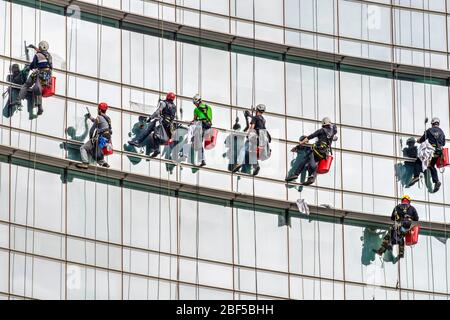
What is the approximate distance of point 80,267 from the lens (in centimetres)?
6869

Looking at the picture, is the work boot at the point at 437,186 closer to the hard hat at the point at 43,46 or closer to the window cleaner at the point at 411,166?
the window cleaner at the point at 411,166

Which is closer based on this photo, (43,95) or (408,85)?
(43,95)

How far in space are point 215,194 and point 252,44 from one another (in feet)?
17.8

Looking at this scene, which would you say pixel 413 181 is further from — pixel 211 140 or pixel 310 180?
pixel 211 140

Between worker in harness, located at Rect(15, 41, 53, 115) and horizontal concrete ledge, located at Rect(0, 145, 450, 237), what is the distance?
169 centimetres

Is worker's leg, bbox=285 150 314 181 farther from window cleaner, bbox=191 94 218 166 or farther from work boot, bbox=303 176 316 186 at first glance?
window cleaner, bbox=191 94 218 166

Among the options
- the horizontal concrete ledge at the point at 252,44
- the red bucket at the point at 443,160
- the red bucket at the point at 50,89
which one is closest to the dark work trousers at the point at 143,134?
the red bucket at the point at 50,89

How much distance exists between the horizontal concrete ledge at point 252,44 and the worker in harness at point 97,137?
338 cm

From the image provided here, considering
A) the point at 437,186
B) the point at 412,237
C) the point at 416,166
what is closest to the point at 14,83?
the point at 412,237

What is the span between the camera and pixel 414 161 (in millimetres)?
75312

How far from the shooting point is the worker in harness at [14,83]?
68.5 meters
